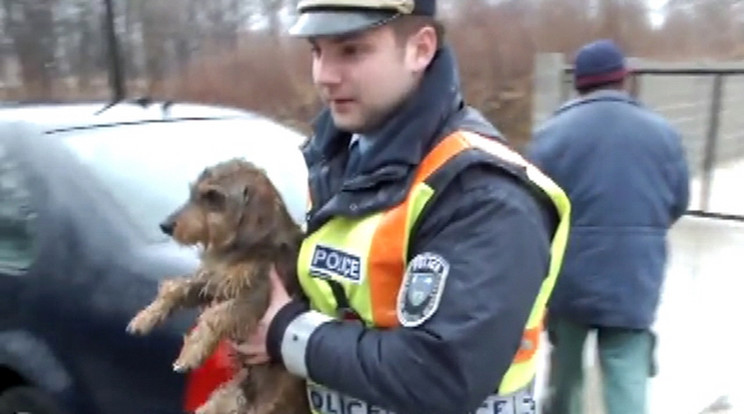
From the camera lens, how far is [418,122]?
5.90 ft

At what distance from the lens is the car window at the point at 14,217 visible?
3.84 metres

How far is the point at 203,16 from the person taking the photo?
25.1 m

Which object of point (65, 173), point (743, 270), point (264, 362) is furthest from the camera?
point (743, 270)

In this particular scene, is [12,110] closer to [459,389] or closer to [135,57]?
[459,389]

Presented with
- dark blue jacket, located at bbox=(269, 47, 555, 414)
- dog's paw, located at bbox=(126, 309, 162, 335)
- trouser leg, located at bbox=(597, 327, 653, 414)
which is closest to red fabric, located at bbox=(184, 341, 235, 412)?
dog's paw, located at bbox=(126, 309, 162, 335)

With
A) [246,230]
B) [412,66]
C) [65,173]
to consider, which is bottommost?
[65,173]

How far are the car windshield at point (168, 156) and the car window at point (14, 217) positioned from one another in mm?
271

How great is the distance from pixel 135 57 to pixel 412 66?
75.8 feet

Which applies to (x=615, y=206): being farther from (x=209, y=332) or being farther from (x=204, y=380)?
(x=209, y=332)

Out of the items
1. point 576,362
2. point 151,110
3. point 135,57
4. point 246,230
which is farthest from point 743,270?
point 135,57

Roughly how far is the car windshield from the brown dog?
3.74 ft

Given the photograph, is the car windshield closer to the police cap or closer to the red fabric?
the red fabric

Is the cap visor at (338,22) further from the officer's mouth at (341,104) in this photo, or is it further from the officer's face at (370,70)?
the officer's mouth at (341,104)

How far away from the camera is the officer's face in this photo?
1.78 m
